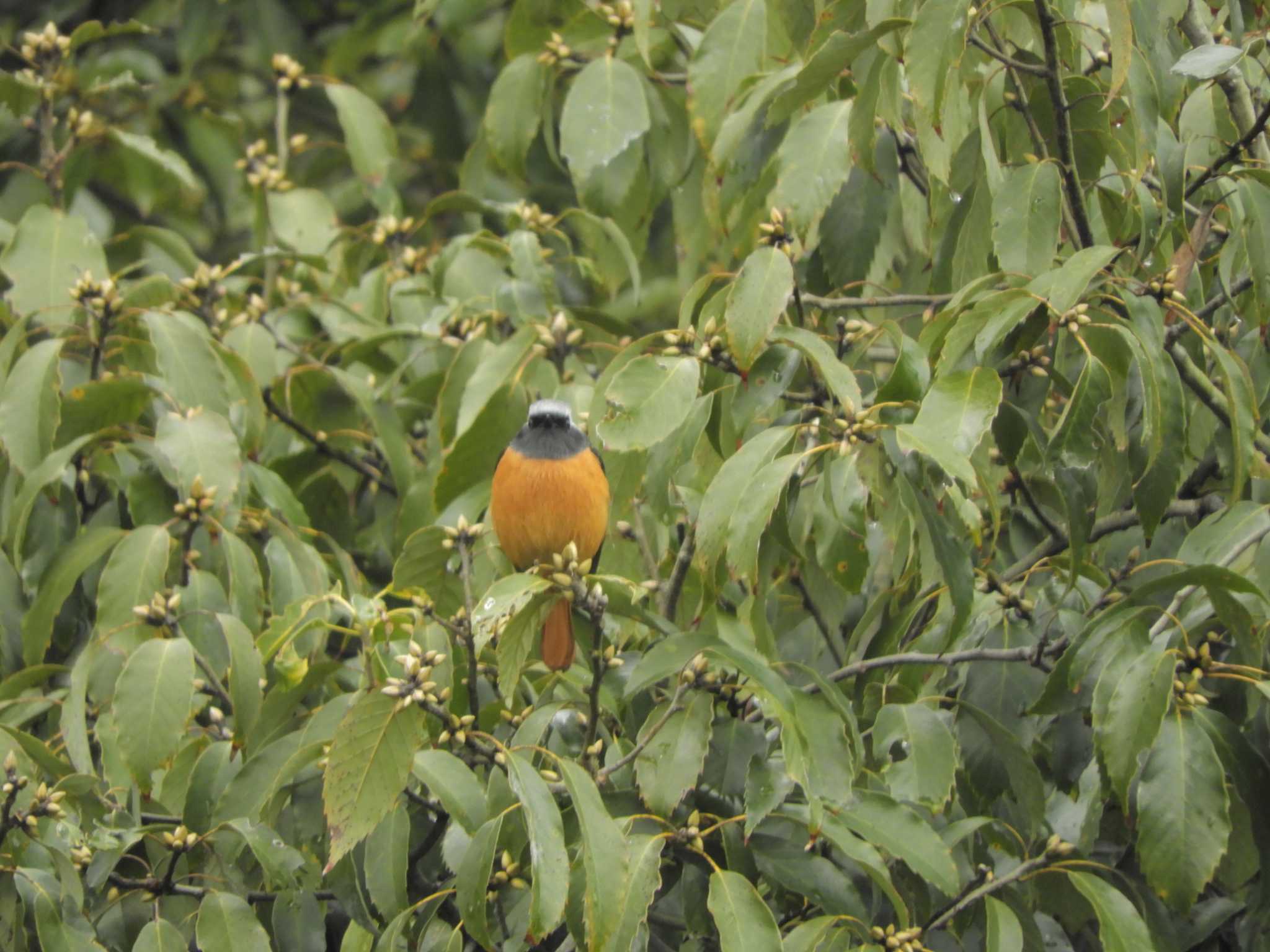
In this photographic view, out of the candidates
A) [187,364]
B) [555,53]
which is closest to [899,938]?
[187,364]

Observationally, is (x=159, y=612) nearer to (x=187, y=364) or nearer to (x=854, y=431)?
(x=187, y=364)

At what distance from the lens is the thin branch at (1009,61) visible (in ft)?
9.00

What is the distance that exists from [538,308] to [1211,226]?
5.51ft

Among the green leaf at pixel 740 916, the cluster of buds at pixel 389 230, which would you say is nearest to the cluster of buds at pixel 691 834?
the green leaf at pixel 740 916

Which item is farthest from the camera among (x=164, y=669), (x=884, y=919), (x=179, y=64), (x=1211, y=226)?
(x=179, y=64)

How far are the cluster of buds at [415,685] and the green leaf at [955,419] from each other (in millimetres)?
851

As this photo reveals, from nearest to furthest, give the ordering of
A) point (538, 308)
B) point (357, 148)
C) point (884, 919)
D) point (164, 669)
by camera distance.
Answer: point (164, 669) < point (884, 919) < point (538, 308) < point (357, 148)

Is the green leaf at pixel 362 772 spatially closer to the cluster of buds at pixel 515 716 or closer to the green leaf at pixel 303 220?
the cluster of buds at pixel 515 716

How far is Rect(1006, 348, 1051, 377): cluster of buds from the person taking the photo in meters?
2.86

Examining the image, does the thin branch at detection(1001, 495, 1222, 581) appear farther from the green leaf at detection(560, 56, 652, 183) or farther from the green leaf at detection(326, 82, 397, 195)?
the green leaf at detection(326, 82, 397, 195)

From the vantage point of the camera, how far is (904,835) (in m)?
2.52

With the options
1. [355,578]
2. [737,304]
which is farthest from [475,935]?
[355,578]

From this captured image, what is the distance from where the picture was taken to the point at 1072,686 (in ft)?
8.70

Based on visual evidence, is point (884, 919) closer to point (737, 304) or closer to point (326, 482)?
point (737, 304)
